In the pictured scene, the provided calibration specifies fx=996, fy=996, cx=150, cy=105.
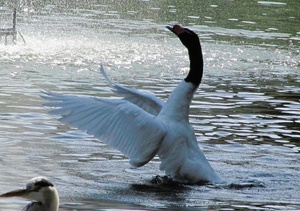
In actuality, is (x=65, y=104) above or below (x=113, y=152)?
above

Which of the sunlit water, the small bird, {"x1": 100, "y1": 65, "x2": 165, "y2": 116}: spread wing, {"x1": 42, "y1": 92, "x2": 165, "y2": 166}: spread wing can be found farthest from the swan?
the small bird

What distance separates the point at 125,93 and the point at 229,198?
219cm

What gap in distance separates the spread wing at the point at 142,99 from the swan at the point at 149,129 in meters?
0.58

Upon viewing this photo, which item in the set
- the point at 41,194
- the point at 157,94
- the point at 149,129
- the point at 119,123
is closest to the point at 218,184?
the point at 149,129

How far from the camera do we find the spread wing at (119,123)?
34.2ft

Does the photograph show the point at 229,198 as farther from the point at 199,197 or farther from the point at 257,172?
the point at 257,172

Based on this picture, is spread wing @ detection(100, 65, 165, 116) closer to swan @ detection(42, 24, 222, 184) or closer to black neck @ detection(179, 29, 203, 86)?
swan @ detection(42, 24, 222, 184)

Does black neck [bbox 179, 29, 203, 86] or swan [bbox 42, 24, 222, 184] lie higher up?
black neck [bbox 179, 29, 203, 86]

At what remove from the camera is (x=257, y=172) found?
11172 millimetres

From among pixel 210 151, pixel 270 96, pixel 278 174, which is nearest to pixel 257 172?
pixel 278 174

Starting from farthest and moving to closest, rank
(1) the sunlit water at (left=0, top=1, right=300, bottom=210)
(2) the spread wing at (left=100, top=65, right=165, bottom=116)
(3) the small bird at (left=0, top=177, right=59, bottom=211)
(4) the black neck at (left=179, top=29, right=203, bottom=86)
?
1. (2) the spread wing at (left=100, top=65, right=165, bottom=116)
2. (4) the black neck at (left=179, top=29, right=203, bottom=86)
3. (1) the sunlit water at (left=0, top=1, right=300, bottom=210)
4. (3) the small bird at (left=0, top=177, right=59, bottom=211)

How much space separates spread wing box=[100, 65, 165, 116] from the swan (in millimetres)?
576

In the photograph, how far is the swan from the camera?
10453 millimetres

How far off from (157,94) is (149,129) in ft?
19.7
